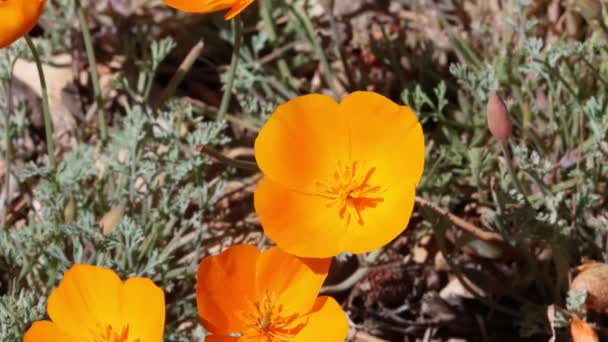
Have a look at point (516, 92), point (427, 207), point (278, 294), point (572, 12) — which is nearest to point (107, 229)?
point (278, 294)

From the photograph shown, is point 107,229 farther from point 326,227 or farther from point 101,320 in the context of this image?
point 326,227

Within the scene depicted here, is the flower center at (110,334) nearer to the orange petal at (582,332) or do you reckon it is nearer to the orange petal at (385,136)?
the orange petal at (385,136)

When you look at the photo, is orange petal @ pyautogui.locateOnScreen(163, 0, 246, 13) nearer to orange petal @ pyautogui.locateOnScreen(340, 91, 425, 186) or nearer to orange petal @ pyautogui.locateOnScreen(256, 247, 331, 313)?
orange petal @ pyautogui.locateOnScreen(340, 91, 425, 186)

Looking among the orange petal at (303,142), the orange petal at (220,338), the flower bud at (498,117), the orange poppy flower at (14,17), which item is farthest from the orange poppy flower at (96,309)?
the flower bud at (498,117)

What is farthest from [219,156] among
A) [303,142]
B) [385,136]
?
[385,136]

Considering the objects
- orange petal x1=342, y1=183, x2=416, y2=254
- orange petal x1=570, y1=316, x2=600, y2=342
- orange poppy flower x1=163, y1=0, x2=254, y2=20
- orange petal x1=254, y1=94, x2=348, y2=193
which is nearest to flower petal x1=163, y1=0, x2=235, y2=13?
orange poppy flower x1=163, y1=0, x2=254, y2=20
